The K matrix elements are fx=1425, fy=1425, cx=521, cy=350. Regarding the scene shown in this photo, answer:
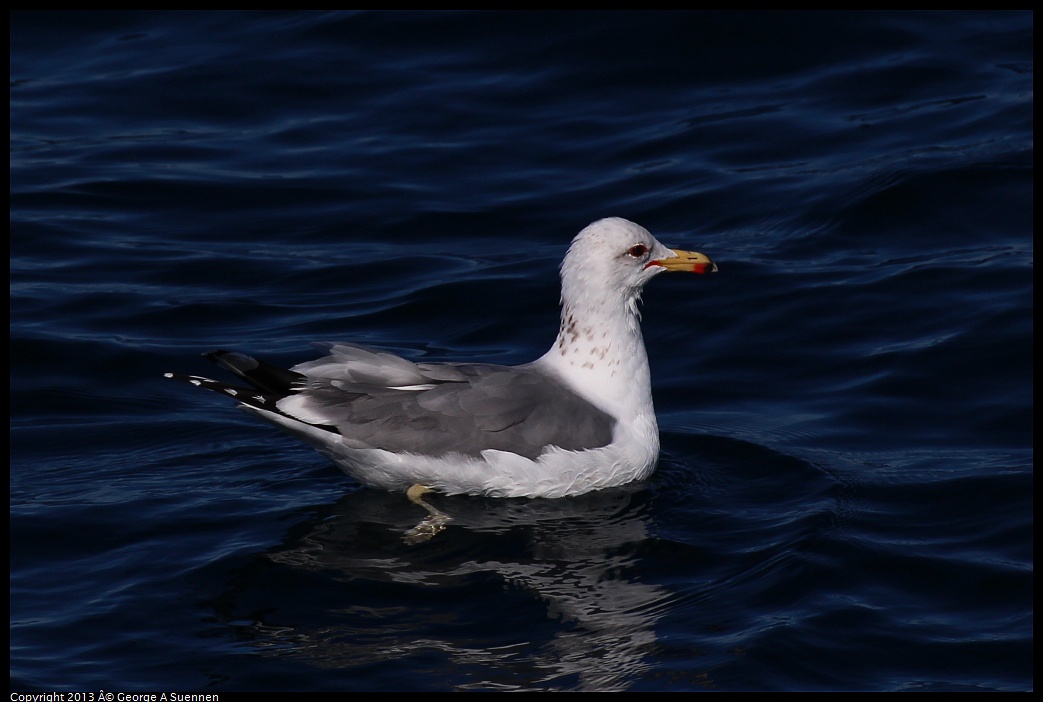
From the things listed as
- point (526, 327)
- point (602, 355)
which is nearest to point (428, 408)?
point (602, 355)

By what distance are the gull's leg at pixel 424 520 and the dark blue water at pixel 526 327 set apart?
10 centimetres

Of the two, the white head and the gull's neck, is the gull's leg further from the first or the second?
the white head

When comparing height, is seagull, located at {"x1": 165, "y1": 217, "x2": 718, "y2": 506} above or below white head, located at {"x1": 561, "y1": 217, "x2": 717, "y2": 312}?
below

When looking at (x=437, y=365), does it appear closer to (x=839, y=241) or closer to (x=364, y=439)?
(x=364, y=439)

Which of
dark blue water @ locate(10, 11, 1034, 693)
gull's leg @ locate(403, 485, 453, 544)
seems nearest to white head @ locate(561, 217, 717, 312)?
Result: dark blue water @ locate(10, 11, 1034, 693)

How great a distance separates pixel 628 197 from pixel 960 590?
655cm

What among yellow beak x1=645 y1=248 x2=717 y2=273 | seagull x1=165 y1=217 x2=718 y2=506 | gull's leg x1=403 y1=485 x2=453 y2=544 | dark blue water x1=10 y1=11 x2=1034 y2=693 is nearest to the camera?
dark blue water x1=10 y1=11 x2=1034 y2=693

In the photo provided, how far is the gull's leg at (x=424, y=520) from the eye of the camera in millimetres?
7832

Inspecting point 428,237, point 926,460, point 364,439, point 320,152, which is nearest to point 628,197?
point 428,237

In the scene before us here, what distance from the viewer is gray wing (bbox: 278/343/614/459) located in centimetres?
795

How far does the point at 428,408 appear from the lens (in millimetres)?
8039

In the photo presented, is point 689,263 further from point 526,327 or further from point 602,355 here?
point 526,327

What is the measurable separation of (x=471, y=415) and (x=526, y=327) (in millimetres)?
3059

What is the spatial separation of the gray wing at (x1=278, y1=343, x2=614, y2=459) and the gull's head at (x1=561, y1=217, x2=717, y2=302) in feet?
2.54
